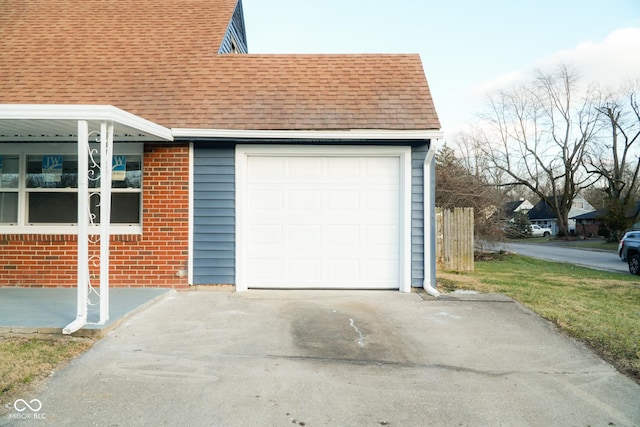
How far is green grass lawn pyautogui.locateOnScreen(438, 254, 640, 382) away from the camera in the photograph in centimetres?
523

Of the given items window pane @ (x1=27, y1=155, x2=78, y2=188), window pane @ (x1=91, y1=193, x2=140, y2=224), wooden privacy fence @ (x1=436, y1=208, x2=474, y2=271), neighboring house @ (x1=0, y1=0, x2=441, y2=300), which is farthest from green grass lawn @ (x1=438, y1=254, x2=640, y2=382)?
window pane @ (x1=27, y1=155, x2=78, y2=188)

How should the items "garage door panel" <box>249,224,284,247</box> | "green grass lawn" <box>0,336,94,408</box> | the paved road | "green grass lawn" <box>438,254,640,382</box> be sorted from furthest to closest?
the paved road → "garage door panel" <box>249,224,284,247</box> → "green grass lawn" <box>438,254,640,382</box> → "green grass lawn" <box>0,336,94,408</box>

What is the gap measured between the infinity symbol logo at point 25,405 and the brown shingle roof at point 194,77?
507 cm

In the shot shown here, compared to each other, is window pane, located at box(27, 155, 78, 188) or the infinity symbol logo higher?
window pane, located at box(27, 155, 78, 188)

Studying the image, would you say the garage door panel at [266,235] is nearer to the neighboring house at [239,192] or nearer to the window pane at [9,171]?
the neighboring house at [239,192]

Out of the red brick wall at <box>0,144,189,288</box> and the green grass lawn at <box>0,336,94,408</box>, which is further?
the red brick wall at <box>0,144,189,288</box>

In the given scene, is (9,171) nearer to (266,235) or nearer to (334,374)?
(266,235)

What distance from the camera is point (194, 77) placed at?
8.98 meters

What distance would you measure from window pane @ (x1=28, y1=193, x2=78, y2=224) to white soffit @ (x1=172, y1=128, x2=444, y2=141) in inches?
87.8

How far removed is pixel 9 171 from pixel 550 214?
63507 millimetres

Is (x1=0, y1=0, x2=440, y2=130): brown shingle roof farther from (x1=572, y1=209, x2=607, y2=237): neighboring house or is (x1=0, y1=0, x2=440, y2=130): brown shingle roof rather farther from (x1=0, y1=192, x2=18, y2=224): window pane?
(x1=572, y1=209, x2=607, y2=237): neighboring house

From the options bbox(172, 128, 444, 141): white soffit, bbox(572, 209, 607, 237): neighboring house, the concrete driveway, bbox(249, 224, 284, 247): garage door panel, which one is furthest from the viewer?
bbox(572, 209, 607, 237): neighboring house

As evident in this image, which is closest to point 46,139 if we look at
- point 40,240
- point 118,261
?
point 40,240

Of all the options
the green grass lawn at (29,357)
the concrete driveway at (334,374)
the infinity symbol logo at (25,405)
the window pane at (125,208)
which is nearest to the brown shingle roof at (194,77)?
the window pane at (125,208)
